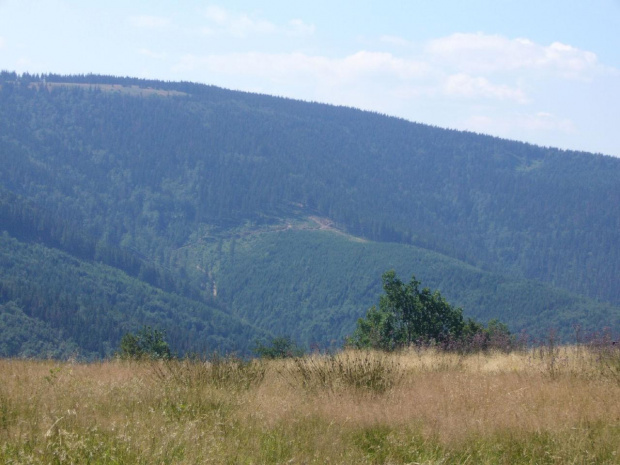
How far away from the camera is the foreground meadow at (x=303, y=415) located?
5.09 meters

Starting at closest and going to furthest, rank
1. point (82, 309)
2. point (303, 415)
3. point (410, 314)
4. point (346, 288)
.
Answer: point (303, 415)
point (410, 314)
point (82, 309)
point (346, 288)

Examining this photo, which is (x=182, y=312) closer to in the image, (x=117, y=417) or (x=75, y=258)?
(x=75, y=258)

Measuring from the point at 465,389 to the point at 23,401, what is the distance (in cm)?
459

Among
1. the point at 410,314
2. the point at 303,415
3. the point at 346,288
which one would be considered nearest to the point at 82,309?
the point at 346,288

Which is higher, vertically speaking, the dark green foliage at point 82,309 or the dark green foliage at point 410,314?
the dark green foliage at point 410,314

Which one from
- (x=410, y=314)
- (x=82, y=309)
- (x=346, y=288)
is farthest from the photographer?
(x=346, y=288)

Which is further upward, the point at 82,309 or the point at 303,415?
the point at 303,415

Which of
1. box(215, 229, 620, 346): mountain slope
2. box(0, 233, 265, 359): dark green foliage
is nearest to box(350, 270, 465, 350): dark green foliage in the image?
box(0, 233, 265, 359): dark green foliage

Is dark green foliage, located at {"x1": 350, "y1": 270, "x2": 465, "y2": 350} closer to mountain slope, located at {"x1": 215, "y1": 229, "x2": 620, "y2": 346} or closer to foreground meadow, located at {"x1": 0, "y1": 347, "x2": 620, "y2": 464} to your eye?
foreground meadow, located at {"x1": 0, "y1": 347, "x2": 620, "y2": 464}

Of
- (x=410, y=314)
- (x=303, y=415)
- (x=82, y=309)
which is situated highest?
(x=303, y=415)

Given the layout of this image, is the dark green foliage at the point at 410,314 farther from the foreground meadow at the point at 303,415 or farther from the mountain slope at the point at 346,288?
the mountain slope at the point at 346,288

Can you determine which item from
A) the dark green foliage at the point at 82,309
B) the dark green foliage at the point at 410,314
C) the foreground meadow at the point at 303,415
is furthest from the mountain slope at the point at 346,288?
the foreground meadow at the point at 303,415

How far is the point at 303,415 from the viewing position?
630 cm

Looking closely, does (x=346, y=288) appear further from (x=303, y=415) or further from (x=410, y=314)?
(x=303, y=415)
